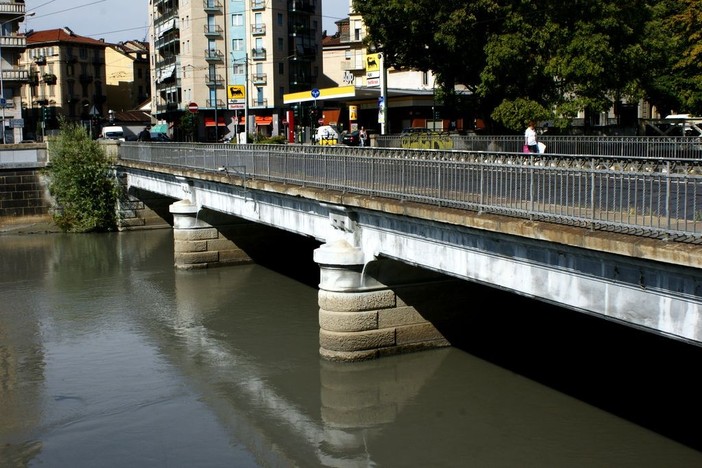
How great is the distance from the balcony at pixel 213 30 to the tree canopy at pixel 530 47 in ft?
158

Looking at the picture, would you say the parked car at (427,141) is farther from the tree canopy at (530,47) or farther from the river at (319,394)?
the river at (319,394)

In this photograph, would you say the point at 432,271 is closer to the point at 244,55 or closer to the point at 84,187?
the point at 84,187

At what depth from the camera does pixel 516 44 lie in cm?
2948

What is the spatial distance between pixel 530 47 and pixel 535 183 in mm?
18142

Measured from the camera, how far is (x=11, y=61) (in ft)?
253

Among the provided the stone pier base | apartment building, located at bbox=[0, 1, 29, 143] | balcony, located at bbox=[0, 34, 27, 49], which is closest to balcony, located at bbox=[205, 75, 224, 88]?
apartment building, located at bbox=[0, 1, 29, 143]

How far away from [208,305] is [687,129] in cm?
2180

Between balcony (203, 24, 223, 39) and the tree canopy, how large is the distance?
48.1m

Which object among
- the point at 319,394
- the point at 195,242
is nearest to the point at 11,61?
the point at 195,242

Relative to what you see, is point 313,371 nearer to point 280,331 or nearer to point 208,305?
point 280,331

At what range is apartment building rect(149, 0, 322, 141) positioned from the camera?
78812 millimetres

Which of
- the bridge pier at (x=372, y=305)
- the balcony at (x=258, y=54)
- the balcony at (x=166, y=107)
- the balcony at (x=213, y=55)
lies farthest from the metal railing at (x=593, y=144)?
the balcony at (x=166, y=107)

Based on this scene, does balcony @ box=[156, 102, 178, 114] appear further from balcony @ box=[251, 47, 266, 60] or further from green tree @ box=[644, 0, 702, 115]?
green tree @ box=[644, 0, 702, 115]

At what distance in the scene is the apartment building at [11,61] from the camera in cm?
7481
